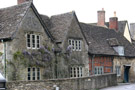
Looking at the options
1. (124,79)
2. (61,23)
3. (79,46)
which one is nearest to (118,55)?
(124,79)

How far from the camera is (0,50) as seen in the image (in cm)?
2484

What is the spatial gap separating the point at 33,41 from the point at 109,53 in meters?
13.0

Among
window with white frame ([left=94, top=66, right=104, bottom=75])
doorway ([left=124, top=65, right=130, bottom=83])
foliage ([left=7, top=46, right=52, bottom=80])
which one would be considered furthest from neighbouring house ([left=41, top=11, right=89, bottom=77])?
doorway ([left=124, top=65, right=130, bottom=83])

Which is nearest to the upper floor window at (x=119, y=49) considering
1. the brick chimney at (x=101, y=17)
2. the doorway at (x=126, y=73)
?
the doorway at (x=126, y=73)

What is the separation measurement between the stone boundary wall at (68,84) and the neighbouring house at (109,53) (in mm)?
4221

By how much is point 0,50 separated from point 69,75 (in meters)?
8.16

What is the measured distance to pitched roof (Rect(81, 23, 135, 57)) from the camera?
35.5 metres

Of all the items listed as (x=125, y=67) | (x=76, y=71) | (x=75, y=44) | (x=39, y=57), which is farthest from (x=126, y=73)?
(x=39, y=57)

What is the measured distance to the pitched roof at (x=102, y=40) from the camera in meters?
35.5

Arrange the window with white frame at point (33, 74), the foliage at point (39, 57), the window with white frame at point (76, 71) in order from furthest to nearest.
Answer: the window with white frame at point (76, 71) < the window with white frame at point (33, 74) < the foliage at point (39, 57)

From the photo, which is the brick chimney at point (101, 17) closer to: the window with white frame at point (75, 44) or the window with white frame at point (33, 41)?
the window with white frame at point (75, 44)

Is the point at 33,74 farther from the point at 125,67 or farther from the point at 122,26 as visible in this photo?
the point at 122,26

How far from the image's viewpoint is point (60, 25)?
31172mm

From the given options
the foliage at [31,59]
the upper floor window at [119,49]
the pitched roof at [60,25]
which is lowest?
the foliage at [31,59]
